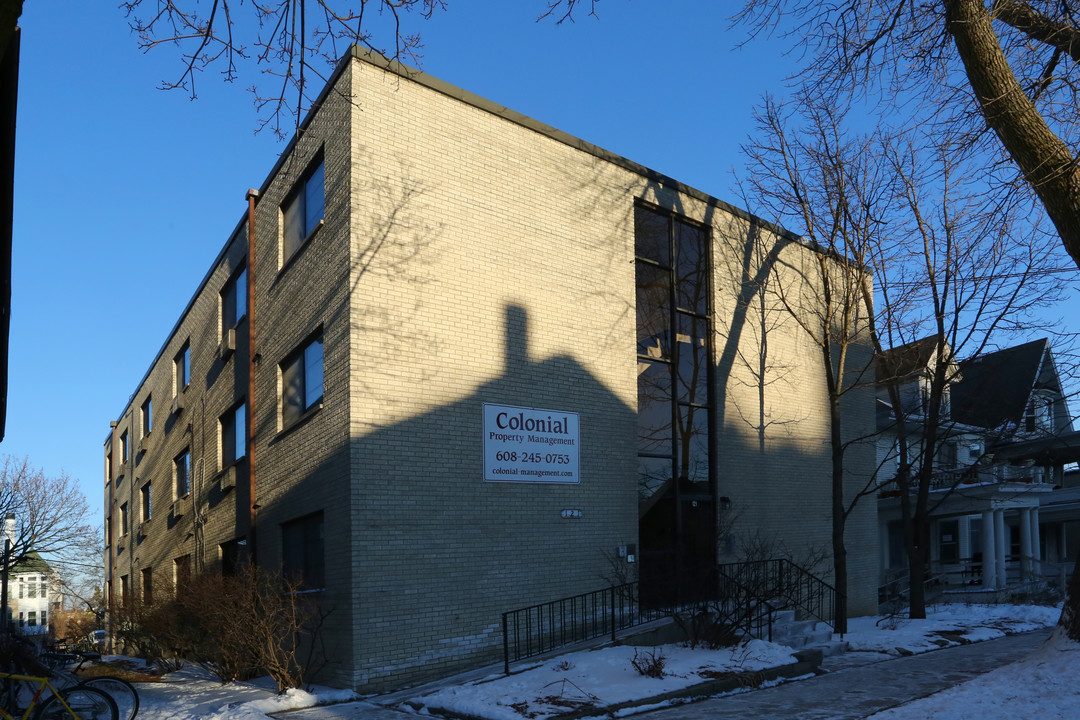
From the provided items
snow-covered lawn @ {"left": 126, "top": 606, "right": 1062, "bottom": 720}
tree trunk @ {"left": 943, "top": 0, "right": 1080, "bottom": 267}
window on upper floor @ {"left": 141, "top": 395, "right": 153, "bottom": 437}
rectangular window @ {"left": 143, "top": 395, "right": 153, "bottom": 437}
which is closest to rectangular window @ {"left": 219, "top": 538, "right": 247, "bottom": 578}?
snow-covered lawn @ {"left": 126, "top": 606, "right": 1062, "bottom": 720}

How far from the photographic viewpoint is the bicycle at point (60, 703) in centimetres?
862

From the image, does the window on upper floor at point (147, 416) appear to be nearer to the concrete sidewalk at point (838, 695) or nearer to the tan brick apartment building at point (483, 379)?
the tan brick apartment building at point (483, 379)

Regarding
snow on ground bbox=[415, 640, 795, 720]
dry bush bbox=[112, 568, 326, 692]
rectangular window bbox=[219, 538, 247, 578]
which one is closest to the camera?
snow on ground bbox=[415, 640, 795, 720]

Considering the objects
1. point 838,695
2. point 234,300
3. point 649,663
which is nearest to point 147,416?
point 234,300

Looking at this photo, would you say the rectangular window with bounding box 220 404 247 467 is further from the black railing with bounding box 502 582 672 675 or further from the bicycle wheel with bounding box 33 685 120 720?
the bicycle wheel with bounding box 33 685 120 720

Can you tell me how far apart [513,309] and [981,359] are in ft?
34.7

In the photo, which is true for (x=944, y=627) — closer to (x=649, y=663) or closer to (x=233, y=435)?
(x=649, y=663)

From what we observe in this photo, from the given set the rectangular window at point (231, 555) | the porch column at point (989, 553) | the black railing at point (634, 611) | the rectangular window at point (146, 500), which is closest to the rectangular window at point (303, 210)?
the rectangular window at point (231, 555)

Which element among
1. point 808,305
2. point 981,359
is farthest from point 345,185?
point 981,359

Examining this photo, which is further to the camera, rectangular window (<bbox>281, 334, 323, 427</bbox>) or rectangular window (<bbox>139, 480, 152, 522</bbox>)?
rectangular window (<bbox>139, 480, 152, 522</bbox>)

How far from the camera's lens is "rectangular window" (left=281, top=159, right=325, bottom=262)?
1456 cm

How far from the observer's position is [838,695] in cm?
985

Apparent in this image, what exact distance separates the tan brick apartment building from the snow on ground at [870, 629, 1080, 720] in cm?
635

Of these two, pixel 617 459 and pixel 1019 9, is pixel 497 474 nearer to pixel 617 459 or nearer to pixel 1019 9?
pixel 617 459
